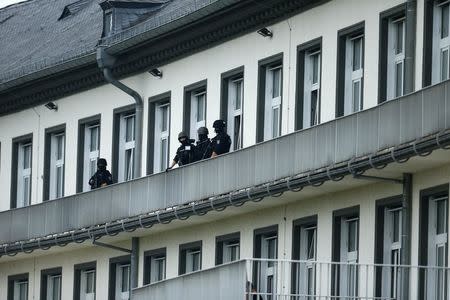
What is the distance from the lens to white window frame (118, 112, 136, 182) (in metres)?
62.4

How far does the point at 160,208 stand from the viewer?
57906 millimetres

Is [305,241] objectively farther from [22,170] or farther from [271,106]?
[22,170]

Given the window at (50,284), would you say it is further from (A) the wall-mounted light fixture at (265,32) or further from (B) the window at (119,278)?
(A) the wall-mounted light fixture at (265,32)

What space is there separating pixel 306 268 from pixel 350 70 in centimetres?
479

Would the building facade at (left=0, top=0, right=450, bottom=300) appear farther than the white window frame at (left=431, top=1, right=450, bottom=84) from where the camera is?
No

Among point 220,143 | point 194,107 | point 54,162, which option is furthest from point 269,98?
point 54,162

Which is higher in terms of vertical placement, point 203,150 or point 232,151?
point 203,150

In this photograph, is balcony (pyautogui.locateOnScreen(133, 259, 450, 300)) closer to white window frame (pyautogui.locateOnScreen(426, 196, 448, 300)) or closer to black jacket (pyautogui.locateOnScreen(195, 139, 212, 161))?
white window frame (pyautogui.locateOnScreen(426, 196, 448, 300))

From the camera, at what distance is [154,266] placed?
6050 centimetres

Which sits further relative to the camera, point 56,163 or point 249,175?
point 56,163

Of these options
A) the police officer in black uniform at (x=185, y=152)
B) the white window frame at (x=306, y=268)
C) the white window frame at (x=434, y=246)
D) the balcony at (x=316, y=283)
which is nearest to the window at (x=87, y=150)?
the police officer in black uniform at (x=185, y=152)

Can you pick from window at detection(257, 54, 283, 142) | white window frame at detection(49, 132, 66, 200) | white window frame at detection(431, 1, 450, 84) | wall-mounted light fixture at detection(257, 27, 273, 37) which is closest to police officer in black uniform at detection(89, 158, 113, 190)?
white window frame at detection(49, 132, 66, 200)

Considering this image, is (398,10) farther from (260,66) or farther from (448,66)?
(260,66)

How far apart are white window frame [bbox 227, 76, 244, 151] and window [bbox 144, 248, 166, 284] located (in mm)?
4113
